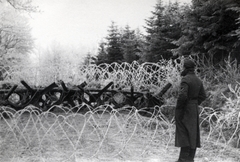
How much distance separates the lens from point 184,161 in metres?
4.45

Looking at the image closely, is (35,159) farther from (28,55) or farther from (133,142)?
(28,55)

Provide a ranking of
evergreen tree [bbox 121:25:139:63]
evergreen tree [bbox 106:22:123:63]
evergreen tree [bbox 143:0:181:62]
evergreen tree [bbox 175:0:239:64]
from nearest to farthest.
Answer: evergreen tree [bbox 175:0:239:64], evergreen tree [bbox 143:0:181:62], evergreen tree [bbox 121:25:139:63], evergreen tree [bbox 106:22:123:63]

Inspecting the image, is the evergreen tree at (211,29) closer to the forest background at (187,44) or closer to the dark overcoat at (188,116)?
the forest background at (187,44)

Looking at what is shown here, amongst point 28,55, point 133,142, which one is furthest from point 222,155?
point 28,55

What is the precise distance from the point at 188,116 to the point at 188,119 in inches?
1.9

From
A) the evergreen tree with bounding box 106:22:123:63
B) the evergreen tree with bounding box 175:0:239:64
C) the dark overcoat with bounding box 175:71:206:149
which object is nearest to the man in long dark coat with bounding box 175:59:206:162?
the dark overcoat with bounding box 175:71:206:149

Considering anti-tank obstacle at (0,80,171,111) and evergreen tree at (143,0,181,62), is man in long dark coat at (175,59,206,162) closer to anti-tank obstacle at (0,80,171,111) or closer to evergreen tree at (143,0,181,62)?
anti-tank obstacle at (0,80,171,111)

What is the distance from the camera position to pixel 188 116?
177 inches

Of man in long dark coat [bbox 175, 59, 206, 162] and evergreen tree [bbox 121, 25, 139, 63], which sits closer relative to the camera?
man in long dark coat [bbox 175, 59, 206, 162]

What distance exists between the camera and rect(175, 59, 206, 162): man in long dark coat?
4457 millimetres

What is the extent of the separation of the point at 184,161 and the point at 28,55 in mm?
17314

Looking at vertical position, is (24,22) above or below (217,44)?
above

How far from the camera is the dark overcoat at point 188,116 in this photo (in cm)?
445

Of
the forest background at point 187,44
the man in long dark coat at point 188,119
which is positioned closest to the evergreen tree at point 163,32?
the forest background at point 187,44
